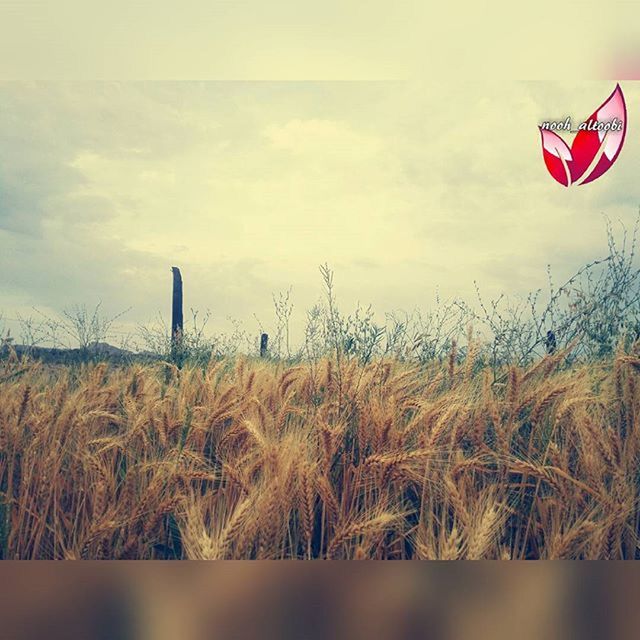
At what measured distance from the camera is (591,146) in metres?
1.91

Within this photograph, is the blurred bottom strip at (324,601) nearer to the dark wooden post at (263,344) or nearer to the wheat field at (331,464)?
the wheat field at (331,464)

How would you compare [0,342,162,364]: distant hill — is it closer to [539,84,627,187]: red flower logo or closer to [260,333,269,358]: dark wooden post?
[260,333,269,358]: dark wooden post

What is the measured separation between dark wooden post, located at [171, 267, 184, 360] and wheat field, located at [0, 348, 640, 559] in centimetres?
26

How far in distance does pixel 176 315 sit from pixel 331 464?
0.83 meters

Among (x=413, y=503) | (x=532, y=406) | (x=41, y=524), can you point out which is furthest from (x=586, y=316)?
(x=41, y=524)

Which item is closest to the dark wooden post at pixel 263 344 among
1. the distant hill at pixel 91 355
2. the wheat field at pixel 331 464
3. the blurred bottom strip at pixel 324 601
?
the wheat field at pixel 331 464

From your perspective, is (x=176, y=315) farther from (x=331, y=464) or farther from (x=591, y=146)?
(x=591, y=146)

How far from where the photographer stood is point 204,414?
1.90 metres

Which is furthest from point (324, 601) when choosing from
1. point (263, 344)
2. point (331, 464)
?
point (263, 344)

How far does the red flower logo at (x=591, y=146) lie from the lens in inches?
75.3

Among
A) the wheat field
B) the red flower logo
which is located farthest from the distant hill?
the red flower logo

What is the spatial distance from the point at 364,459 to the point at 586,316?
3.36ft

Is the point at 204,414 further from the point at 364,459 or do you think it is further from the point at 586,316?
the point at 586,316

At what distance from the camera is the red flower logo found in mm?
1912
